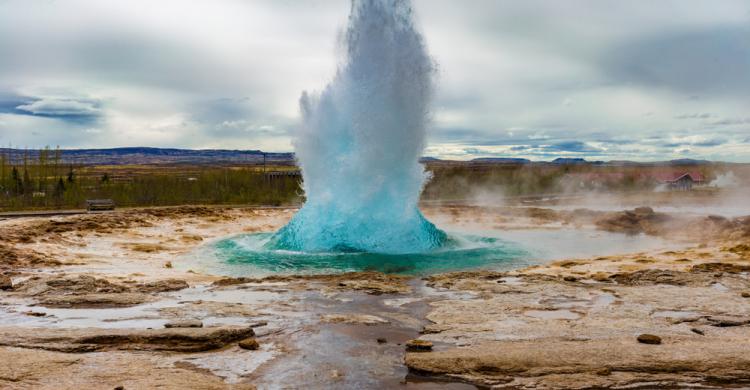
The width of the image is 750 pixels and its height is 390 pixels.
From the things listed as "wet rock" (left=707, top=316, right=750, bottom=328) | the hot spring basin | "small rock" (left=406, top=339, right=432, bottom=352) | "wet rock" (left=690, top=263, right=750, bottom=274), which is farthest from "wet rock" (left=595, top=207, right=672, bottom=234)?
"small rock" (left=406, top=339, right=432, bottom=352)

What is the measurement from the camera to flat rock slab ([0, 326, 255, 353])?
6062 mm

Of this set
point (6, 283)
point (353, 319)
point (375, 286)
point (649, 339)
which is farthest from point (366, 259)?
point (649, 339)

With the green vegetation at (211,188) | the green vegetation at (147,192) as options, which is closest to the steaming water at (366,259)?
the green vegetation at (211,188)

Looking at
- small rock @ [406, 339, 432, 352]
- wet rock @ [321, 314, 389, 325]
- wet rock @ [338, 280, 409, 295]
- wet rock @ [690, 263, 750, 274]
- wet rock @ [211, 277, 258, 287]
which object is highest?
small rock @ [406, 339, 432, 352]

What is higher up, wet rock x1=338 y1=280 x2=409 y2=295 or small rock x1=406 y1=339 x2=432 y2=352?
small rock x1=406 y1=339 x2=432 y2=352

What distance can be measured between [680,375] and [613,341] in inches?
40.6

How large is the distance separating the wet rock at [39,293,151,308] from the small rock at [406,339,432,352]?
176 inches

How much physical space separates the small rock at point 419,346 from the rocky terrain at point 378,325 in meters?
0.02

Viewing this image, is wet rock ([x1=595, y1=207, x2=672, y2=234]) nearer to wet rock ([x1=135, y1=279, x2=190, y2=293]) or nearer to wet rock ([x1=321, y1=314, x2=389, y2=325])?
wet rock ([x1=321, y1=314, x2=389, y2=325])

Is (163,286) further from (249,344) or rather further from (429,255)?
(429,255)

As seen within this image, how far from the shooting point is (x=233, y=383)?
5.12 metres

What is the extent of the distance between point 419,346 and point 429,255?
9209 mm

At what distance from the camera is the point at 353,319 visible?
7.53 m

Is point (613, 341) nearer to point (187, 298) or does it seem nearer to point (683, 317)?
point (683, 317)
